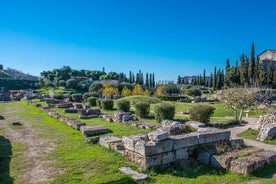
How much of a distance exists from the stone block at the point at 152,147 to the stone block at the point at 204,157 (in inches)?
52.0

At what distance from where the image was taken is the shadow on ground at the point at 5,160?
6.73 m

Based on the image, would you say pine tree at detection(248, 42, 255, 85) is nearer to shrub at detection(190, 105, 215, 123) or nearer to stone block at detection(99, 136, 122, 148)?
shrub at detection(190, 105, 215, 123)

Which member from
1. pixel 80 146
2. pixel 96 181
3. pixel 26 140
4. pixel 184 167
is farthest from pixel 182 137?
pixel 26 140

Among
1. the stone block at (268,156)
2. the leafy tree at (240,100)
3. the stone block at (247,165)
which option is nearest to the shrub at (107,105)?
the leafy tree at (240,100)

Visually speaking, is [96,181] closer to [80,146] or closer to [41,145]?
[80,146]

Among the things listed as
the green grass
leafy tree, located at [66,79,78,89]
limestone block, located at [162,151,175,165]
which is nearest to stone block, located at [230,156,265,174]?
limestone block, located at [162,151,175,165]

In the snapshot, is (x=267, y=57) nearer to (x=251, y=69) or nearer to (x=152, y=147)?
(x=251, y=69)

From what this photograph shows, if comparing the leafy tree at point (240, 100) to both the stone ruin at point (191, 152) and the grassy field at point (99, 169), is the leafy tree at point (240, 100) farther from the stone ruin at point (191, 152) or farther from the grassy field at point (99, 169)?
the grassy field at point (99, 169)

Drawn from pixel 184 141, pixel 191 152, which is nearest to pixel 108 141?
pixel 184 141

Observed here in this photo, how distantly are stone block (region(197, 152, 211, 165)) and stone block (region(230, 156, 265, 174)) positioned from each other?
0.87 m

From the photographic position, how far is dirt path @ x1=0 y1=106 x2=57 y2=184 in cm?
699

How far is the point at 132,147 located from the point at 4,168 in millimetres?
4296

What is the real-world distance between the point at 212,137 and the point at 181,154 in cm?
191

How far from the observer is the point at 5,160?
8.34 m
